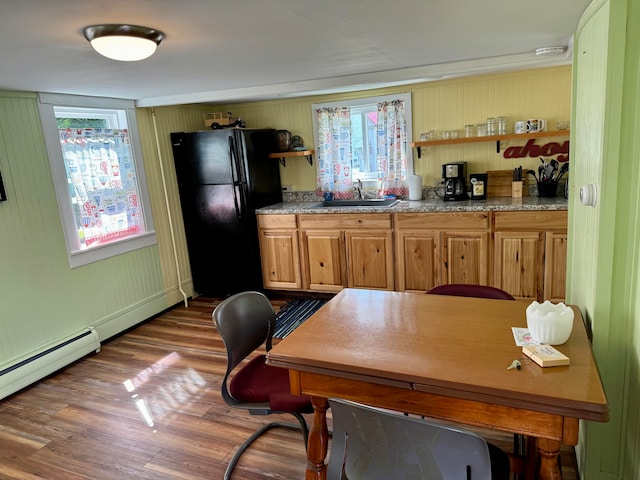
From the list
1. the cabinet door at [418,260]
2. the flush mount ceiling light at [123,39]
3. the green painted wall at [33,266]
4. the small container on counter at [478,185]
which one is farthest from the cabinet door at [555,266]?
the green painted wall at [33,266]

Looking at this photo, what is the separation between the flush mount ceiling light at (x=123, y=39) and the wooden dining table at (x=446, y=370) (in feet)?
4.54

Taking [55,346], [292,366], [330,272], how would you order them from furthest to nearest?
1. [330,272]
2. [55,346]
3. [292,366]

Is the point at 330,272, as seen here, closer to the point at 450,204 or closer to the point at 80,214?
the point at 450,204

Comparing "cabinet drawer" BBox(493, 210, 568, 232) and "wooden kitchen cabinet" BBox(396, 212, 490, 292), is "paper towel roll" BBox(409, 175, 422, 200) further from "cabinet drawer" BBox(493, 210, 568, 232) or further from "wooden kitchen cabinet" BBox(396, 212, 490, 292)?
"cabinet drawer" BBox(493, 210, 568, 232)

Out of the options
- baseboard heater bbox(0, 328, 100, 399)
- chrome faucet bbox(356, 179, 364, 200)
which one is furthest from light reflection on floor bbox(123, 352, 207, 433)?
chrome faucet bbox(356, 179, 364, 200)

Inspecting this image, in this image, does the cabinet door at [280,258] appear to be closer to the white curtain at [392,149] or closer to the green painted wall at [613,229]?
the white curtain at [392,149]

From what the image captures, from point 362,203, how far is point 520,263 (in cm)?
160

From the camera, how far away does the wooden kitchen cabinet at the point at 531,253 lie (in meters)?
3.32

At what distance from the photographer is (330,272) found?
4152 millimetres

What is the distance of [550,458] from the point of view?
4.02ft

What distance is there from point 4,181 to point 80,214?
63cm


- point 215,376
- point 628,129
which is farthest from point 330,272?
point 628,129

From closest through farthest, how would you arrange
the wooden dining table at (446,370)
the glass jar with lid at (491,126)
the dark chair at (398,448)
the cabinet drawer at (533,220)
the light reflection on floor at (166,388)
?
the dark chair at (398,448)
the wooden dining table at (446,370)
the light reflection on floor at (166,388)
the cabinet drawer at (533,220)
the glass jar with lid at (491,126)

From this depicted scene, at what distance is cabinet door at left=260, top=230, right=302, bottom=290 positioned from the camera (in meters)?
4.23
